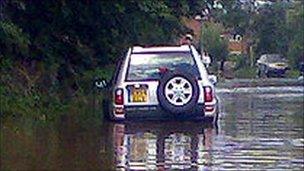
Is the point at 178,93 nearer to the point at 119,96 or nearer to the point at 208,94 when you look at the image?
the point at 208,94

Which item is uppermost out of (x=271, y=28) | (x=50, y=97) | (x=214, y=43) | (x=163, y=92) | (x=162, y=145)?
(x=271, y=28)

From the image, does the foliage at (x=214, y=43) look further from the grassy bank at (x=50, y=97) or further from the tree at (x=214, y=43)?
the grassy bank at (x=50, y=97)

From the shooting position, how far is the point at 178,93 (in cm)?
1636

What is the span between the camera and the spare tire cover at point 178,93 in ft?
53.7

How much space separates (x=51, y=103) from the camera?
738 inches

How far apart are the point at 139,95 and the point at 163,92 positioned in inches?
19.0

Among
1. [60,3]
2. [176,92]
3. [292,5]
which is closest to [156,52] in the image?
[176,92]

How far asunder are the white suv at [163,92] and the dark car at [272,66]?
1531 inches

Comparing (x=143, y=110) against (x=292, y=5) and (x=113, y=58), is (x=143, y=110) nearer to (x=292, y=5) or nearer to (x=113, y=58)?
(x=113, y=58)

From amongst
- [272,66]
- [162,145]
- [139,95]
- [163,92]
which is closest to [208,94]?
[163,92]

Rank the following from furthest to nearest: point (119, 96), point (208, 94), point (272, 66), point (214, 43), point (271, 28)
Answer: point (214, 43)
point (271, 28)
point (272, 66)
point (119, 96)
point (208, 94)

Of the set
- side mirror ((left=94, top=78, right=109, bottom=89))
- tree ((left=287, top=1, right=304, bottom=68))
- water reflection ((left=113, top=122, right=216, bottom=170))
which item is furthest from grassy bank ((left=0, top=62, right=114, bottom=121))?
tree ((left=287, top=1, right=304, bottom=68))

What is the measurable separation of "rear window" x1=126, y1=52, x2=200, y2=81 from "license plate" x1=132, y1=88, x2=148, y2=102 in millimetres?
187

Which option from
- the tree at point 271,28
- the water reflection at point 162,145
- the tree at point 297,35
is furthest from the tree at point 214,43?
the water reflection at point 162,145
